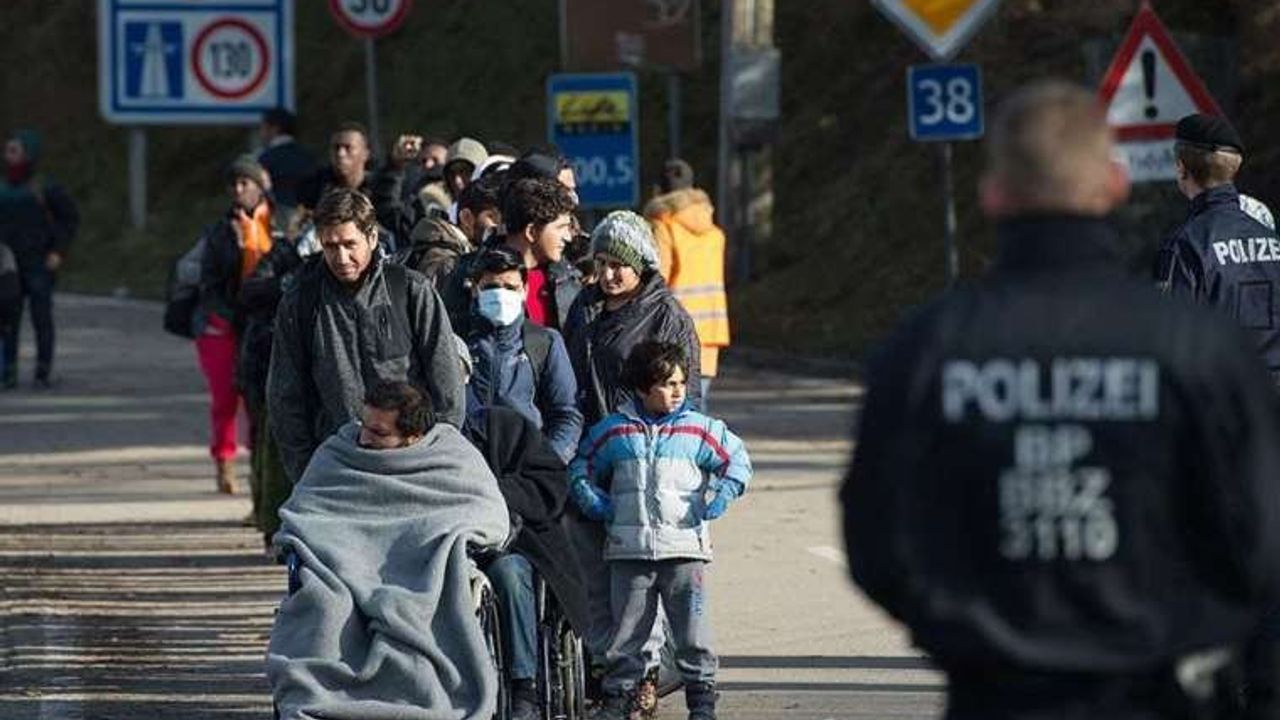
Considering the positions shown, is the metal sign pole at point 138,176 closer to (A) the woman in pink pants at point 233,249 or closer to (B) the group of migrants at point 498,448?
(A) the woman in pink pants at point 233,249

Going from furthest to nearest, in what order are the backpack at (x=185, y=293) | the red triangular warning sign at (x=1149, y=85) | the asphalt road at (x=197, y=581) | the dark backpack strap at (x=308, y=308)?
the backpack at (x=185, y=293), the red triangular warning sign at (x=1149, y=85), the asphalt road at (x=197, y=581), the dark backpack strap at (x=308, y=308)

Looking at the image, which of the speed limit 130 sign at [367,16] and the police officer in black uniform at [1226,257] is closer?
the police officer in black uniform at [1226,257]

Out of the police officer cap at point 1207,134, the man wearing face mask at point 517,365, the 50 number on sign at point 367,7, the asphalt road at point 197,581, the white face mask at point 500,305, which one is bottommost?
the asphalt road at point 197,581

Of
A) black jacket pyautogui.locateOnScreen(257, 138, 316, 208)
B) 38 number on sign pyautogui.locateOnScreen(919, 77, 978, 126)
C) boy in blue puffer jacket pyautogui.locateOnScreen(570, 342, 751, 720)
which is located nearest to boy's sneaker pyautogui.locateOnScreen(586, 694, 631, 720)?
boy in blue puffer jacket pyautogui.locateOnScreen(570, 342, 751, 720)

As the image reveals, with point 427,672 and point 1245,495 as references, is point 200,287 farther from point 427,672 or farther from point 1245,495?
point 1245,495

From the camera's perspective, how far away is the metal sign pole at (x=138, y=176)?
3875 cm

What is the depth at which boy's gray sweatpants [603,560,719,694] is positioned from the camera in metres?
11.0

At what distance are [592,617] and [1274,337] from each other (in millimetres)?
2254

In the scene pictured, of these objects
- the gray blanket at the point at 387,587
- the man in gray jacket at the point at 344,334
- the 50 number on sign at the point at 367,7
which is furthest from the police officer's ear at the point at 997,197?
the 50 number on sign at the point at 367,7

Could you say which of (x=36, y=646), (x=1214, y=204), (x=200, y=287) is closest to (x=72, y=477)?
(x=200, y=287)

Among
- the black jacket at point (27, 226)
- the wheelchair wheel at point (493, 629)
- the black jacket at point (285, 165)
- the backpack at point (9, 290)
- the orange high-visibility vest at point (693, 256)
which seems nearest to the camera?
the wheelchair wheel at point (493, 629)

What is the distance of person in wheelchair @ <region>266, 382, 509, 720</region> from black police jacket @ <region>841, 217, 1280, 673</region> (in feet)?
15.6

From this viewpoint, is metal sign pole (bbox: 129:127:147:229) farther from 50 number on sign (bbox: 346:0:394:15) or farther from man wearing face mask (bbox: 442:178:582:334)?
man wearing face mask (bbox: 442:178:582:334)

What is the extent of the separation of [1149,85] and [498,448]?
18.5 ft
